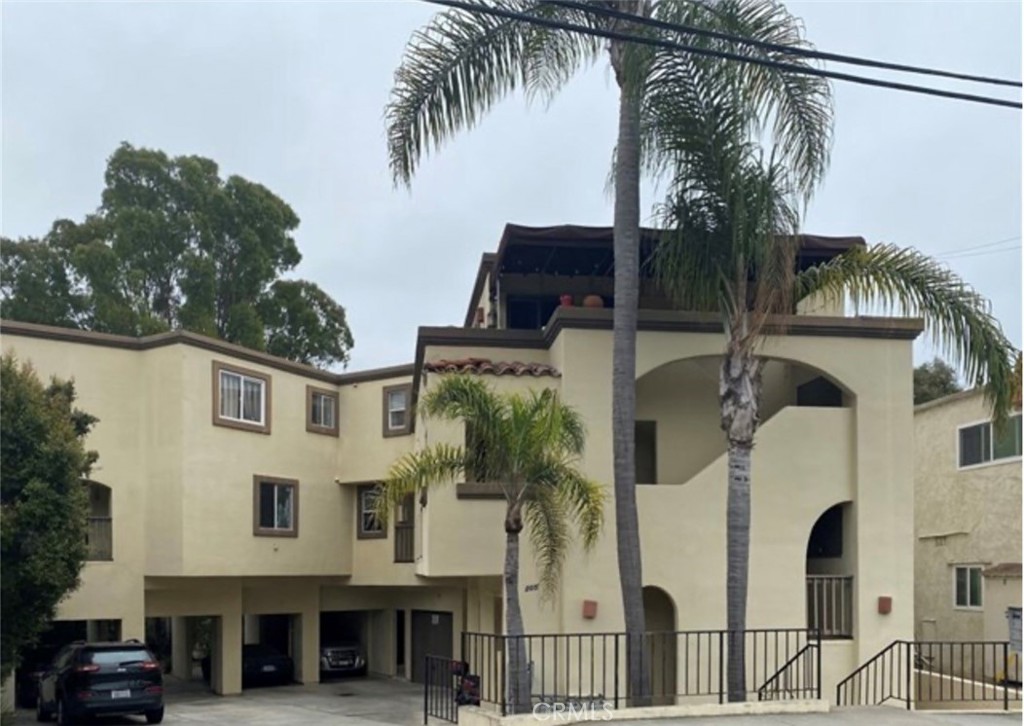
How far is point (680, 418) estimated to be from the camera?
19.6m

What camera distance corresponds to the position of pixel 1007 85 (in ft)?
33.7

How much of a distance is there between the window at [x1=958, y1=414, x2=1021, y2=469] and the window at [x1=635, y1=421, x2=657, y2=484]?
800 centimetres

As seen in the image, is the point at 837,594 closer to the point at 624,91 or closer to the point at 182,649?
the point at 624,91

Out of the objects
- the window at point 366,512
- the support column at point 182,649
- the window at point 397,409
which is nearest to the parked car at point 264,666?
the support column at point 182,649

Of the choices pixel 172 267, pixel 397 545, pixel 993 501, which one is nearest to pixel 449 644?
pixel 397 545

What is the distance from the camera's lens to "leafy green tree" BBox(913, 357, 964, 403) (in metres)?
42.6

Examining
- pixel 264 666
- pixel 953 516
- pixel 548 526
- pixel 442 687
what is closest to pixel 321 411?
pixel 264 666

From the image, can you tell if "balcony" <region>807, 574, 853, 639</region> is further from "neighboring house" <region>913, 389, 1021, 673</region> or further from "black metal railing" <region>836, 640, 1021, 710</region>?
"neighboring house" <region>913, 389, 1021, 673</region>

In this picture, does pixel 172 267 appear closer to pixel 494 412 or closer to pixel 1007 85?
pixel 494 412

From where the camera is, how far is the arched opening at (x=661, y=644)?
1694cm

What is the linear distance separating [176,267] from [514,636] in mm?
30348

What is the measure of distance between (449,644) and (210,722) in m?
7.26

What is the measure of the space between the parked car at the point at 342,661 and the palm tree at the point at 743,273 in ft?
58.5

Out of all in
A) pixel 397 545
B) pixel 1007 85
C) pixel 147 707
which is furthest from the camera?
pixel 397 545
